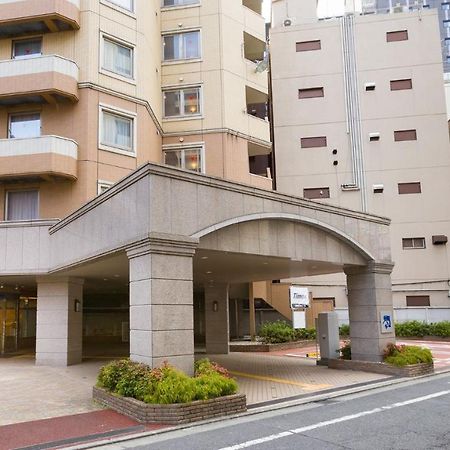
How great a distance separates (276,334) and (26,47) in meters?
18.8

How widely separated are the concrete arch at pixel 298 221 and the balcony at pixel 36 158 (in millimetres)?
10315

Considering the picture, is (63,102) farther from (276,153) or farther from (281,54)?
(281,54)

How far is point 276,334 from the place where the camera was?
26125 millimetres

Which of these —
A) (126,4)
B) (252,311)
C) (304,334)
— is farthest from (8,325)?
(126,4)

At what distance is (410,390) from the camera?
44.5 feet

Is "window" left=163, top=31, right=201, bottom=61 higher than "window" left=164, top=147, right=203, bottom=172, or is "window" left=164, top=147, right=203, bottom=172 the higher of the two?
"window" left=163, top=31, right=201, bottom=61

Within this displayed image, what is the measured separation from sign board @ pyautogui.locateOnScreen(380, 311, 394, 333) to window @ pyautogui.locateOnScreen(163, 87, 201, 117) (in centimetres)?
1504

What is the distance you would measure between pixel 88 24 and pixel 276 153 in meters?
16.5

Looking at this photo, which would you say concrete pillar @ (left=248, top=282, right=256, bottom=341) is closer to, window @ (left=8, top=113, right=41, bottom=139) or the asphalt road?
window @ (left=8, top=113, right=41, bottom=139)

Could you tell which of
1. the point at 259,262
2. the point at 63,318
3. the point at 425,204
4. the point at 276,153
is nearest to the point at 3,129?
the point at 63,318

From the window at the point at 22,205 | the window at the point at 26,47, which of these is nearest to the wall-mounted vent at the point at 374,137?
the window at the point at 26,47

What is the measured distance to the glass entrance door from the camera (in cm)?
2494

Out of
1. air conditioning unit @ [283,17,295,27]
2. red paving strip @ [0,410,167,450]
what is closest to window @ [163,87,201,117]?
air conditioning unit @ [283,17,295,27]

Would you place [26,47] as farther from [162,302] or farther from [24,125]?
[162,302]
